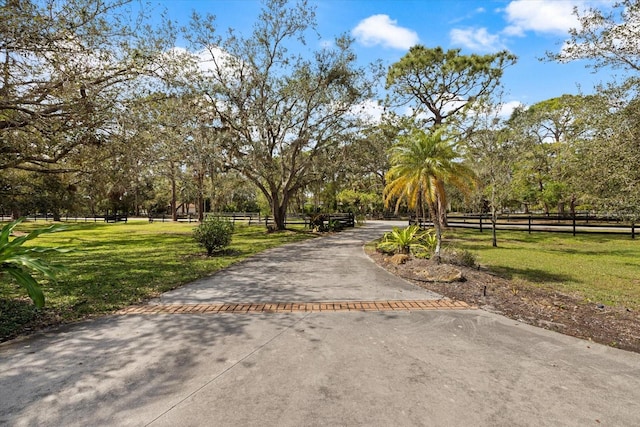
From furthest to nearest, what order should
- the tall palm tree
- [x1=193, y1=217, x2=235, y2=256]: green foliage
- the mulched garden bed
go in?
[x1=193, y1=217, x2=235, y2=256]: green foliage → the tall palm tree → the mulched garden bed

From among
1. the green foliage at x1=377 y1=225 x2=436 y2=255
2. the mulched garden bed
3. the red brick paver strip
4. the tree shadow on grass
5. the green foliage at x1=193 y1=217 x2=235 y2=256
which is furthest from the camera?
the green foliage at x1=193 y1=217 x2=235 y2=256

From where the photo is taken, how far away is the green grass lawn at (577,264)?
7.06m

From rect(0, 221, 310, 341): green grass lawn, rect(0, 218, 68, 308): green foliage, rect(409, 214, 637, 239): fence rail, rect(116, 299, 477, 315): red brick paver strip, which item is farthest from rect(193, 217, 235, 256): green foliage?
rect(409, 214, 637, 239): fence rail

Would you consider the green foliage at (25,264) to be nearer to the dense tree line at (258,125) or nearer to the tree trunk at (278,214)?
the dense tree line at (258,125)

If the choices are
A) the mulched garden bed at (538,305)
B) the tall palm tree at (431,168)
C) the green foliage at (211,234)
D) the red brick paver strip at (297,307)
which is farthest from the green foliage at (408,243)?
the green foliage at (211,234)

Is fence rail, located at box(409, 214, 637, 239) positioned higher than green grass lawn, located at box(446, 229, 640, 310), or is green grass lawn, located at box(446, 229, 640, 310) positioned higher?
fence rail, located at box(409, 214, 637, 239)

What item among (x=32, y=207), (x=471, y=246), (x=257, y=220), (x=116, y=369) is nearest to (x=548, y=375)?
(x=116, y=369)

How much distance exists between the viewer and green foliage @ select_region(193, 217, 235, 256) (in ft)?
35.6

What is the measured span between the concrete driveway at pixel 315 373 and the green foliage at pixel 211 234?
5.93 meters

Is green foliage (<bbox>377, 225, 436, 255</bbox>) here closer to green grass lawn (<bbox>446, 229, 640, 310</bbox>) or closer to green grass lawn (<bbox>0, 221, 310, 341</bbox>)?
green grass lawn (<bbox>446, 229, 640, 310</bbox>)

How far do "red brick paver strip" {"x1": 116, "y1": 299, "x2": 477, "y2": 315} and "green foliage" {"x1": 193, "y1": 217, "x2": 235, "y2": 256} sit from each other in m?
5.37

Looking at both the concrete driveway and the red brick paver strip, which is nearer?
the concrete driveway

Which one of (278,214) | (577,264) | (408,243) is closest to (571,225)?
(577,264)

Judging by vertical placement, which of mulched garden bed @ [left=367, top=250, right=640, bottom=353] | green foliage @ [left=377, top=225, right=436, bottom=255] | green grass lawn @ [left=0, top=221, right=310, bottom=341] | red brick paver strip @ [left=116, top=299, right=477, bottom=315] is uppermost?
green foliage @ [left=377, top=225, right=436, bottom=255]
